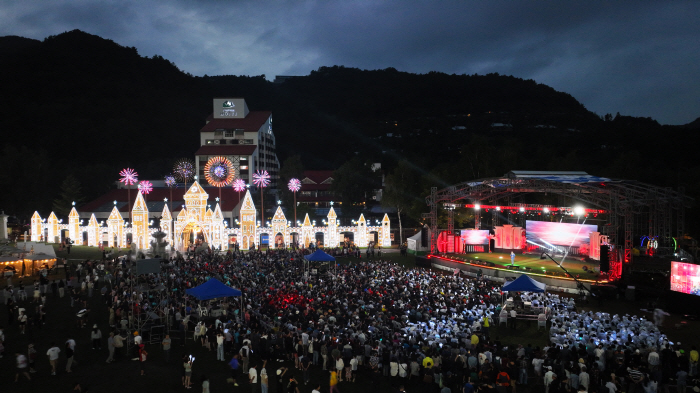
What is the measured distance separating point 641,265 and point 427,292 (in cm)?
1357

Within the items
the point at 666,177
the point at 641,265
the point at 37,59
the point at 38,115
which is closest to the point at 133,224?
the point at 641,265

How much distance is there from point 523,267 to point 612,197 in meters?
6.53

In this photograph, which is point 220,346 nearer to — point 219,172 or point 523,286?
point 523,286

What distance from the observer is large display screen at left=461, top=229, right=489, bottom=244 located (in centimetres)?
3712

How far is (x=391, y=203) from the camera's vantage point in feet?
160

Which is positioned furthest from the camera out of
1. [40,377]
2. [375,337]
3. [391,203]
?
[391,203]

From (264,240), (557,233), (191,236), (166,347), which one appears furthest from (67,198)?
(557,233)

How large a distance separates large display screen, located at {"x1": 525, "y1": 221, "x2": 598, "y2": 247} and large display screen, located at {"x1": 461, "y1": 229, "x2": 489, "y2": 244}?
324cm

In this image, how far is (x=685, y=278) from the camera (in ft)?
61.5

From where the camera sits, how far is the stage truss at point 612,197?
960 inches

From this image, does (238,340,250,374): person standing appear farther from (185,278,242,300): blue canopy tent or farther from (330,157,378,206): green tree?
(330,157,378,206): green tree

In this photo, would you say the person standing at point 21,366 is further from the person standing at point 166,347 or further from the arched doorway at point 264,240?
the arched doorway at point 264,240

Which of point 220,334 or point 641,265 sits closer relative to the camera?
point 220,334

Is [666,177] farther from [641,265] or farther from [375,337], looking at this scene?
[375,337]
